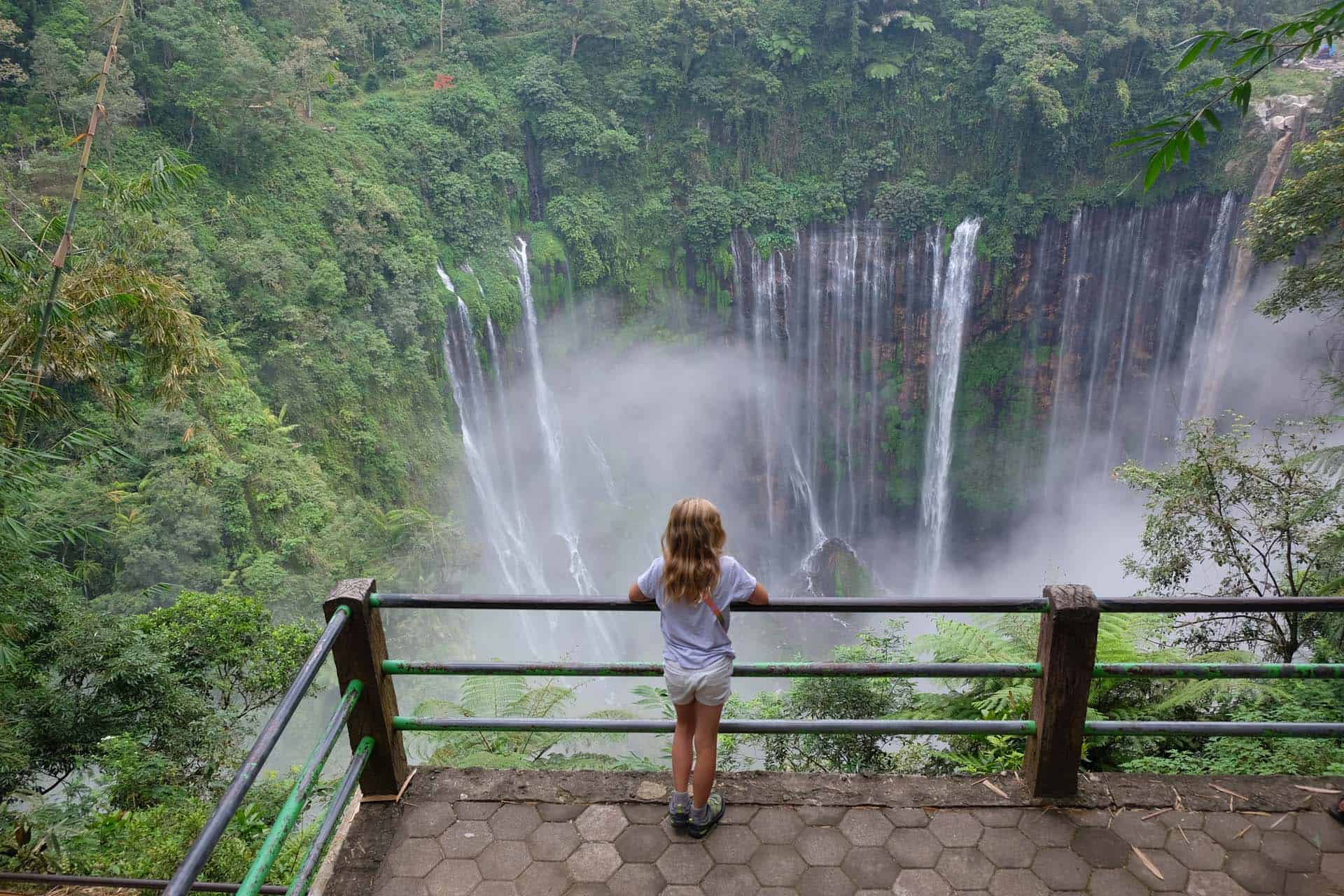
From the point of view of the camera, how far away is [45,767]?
583 cm

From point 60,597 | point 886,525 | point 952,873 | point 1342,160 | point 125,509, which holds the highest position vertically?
point 1342,160

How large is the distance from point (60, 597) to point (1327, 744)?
8.17m

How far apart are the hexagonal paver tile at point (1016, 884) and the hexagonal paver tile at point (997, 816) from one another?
0.56 ft

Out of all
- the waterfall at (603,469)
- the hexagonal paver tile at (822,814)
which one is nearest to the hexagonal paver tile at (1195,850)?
the hexagonal paver tile at (822,814)

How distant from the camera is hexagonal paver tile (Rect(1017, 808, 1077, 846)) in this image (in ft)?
8.07

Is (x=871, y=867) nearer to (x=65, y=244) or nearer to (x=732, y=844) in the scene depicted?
(x=732, y=844)

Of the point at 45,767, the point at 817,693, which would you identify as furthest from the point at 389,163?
the point at 817,693

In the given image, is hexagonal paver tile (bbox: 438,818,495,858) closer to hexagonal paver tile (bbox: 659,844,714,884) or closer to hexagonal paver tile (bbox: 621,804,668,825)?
hexagonal paver tile (bbox: 621,804,668,825)

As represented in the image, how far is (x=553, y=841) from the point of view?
2.50m

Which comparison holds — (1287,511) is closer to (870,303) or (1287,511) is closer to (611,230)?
(870,303)

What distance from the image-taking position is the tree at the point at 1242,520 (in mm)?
7285

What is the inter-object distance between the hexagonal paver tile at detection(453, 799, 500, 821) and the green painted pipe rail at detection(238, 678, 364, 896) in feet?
1.72

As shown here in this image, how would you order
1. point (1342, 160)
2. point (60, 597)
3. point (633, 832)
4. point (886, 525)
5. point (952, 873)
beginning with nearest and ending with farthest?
point (952, 873)
point (633, 832)
point (60, 597)
point (1342, 160)
point (886, 525)

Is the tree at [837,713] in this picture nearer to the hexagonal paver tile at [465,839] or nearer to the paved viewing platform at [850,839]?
the paved viewing platform at [850,839]
